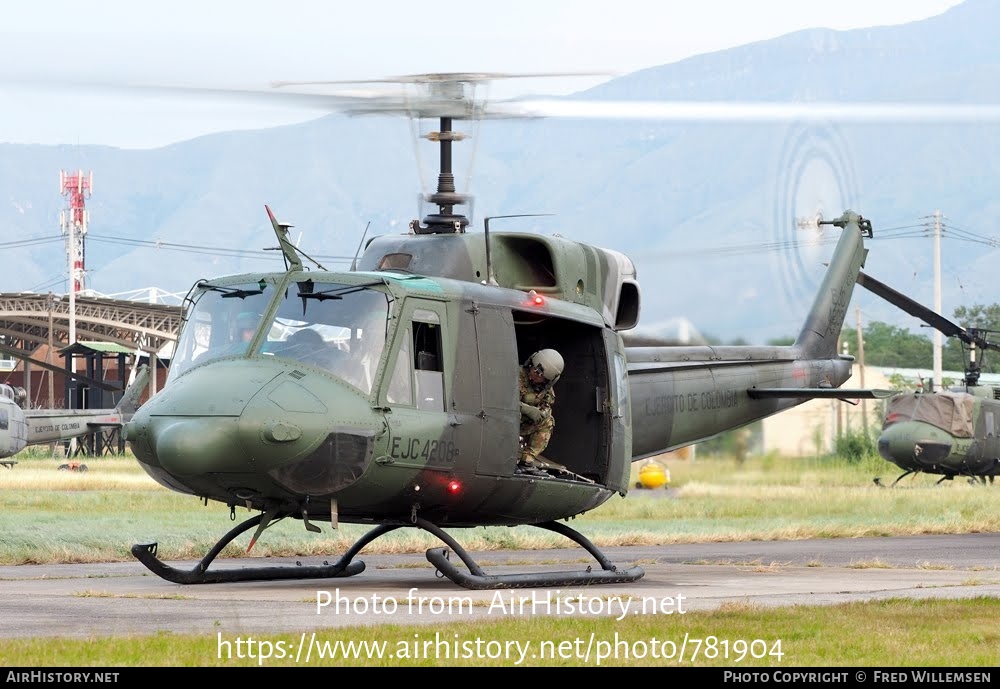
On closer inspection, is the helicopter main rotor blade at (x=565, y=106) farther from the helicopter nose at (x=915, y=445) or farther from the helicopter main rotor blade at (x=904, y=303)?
the helicopter nose at (x=915, y=445)

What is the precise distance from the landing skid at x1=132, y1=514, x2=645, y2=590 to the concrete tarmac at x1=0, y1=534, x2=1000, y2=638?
11 cm

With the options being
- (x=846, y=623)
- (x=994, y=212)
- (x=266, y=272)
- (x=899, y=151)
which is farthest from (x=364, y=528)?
(x=994, y=212)

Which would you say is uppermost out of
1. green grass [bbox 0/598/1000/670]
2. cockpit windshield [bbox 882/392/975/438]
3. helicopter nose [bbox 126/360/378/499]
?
helicopter nose [bbox 126/360/378/499]

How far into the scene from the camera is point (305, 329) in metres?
12.7

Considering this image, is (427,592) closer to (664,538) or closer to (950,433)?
(664,538)

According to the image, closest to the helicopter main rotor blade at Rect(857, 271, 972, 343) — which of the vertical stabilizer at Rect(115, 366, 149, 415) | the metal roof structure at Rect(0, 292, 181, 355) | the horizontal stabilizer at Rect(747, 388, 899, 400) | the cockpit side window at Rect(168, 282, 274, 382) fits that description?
the horizontal stabilizer at Rect(747, 388, 899, 400)

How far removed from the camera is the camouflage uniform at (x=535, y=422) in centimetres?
1455

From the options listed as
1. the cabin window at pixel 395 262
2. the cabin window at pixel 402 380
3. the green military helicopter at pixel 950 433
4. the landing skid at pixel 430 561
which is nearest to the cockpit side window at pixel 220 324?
the cabin window at pixel 402 380

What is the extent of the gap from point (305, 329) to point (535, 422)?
109 inches

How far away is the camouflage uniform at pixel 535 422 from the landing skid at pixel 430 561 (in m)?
0.91

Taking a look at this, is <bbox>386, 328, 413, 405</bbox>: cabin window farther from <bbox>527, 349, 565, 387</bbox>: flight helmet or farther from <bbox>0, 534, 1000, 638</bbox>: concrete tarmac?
<bbox>527, 349, 565, 387</bbox>: flight helmet

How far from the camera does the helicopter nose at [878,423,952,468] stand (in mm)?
35594

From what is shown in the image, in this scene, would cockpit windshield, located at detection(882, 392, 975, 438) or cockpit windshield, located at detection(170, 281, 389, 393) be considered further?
cockpit windshield, located at detection(882, 392, 975, 438)

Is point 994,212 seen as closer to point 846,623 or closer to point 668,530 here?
point 668,530
